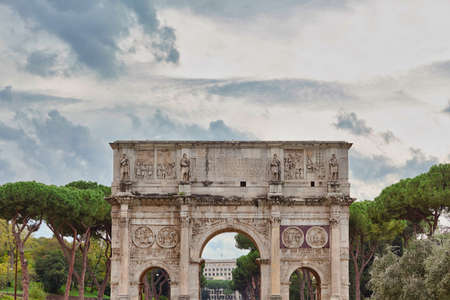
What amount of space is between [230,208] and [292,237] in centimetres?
347

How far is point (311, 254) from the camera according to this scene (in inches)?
1228

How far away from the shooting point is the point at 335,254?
101 ft

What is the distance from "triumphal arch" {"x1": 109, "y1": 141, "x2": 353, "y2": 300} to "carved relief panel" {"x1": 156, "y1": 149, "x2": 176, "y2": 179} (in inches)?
2.0

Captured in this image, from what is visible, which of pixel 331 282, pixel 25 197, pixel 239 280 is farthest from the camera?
pixel 239 280

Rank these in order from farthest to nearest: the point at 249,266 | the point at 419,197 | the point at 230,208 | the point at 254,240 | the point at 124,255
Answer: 1. the point at 249,266
2. the point at 419,197
3. the point at 230,208
4. the point at 254,240
5. the point at 124,255

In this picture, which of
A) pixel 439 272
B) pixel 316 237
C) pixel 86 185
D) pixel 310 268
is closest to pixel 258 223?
pixel 316 237

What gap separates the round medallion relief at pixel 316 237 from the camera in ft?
102

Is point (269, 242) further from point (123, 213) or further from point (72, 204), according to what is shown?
point (72, 204)

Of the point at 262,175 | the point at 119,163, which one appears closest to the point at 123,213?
the point at 119,163

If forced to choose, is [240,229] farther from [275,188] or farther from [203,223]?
[275,188]

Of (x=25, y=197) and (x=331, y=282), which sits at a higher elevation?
(x=25, y=197)

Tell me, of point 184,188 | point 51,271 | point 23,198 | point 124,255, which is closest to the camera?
point 124,255

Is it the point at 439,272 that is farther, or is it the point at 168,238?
the point at 168,238

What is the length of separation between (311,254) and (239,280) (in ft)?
189
